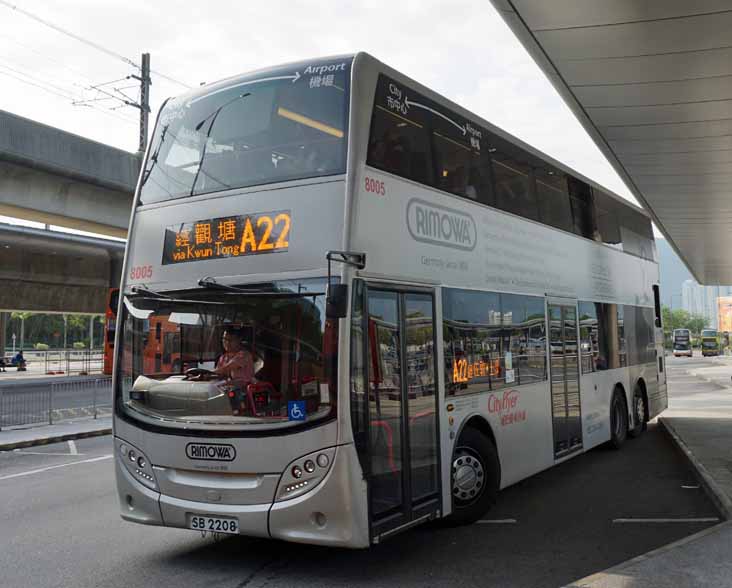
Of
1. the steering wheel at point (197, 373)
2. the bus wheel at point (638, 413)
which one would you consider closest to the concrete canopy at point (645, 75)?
the bus wheel at point (638, 413)

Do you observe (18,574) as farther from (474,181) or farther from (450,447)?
(474,181)

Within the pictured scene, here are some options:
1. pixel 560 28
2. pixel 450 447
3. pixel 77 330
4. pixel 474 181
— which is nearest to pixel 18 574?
pixel 450 447

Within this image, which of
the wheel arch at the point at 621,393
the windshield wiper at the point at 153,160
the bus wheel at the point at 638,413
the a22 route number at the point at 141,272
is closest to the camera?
the a22 route number at the point at 141,272

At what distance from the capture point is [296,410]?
19.2ft

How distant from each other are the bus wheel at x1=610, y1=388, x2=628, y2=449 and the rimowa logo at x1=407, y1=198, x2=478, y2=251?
5.96 meters

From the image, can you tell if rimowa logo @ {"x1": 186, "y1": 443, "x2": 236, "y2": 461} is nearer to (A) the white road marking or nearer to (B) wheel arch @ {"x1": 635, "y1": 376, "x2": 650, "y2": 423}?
(A) the white road marking

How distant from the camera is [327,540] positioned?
5703 millimetres

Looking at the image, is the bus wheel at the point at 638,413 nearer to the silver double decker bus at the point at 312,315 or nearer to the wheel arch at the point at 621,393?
the wheel arch at the point at 621,393

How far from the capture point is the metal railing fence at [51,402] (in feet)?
59.1

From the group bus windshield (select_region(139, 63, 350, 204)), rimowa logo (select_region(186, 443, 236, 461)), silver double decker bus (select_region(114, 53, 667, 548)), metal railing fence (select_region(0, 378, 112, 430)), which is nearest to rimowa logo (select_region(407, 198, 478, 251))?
silver double decker bus (select_region(114, 53, 667, 548))

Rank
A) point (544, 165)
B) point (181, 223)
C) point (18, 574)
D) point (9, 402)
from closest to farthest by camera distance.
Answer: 1. point (18, 574)
2. point (181, 223)
3. point (544, 165)
4. point (9, 402)

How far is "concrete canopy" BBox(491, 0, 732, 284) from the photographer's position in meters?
7.63

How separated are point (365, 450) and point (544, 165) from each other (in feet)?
18.9

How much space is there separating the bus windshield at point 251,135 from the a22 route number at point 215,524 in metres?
2.74
